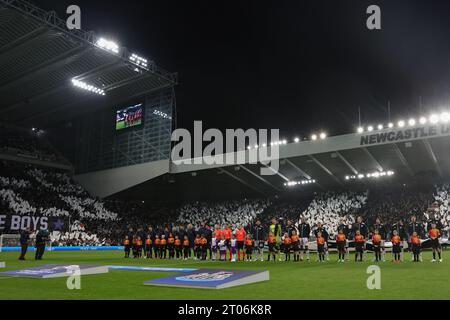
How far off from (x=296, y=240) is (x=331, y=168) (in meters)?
19.4

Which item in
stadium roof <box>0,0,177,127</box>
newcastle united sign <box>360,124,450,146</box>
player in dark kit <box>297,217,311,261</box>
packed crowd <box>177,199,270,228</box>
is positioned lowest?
player in dark kit <box>297,217,311,261</box>

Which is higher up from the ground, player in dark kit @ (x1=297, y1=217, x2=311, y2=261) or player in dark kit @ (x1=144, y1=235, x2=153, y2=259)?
player in dark kit @ (x1=297, y1=217, x2=311, y2=261)

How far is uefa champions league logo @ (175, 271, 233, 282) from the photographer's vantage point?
29.5 feet

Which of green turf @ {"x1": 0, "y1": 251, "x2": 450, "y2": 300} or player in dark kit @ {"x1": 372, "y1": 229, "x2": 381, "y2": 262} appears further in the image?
player in dark kit @ {"x1": 372, "y1": 229, "x2": 381, "y2": 262}

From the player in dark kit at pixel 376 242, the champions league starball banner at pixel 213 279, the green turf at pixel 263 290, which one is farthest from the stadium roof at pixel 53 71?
the champions league starball banner at pixel 213 279

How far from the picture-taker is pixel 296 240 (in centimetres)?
1833

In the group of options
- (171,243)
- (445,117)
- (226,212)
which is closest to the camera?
(171,243)

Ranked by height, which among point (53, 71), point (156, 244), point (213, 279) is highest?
point (53, 71)

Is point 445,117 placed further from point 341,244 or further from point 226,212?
point 226,212

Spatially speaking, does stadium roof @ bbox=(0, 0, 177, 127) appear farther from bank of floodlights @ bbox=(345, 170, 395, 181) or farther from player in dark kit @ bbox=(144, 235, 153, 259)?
bank of floodlights @ bbox=(345, 170, 395, 181)

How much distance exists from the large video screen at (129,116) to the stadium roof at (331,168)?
6.92 metres

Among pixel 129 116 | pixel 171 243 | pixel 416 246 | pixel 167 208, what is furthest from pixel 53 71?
pixel 416 246

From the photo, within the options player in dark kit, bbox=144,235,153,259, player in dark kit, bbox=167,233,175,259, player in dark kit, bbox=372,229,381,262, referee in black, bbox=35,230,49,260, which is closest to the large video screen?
player in dark kit, bbox=144,235,153,259

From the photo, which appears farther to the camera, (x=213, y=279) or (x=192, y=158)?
(x=192, y=158)
